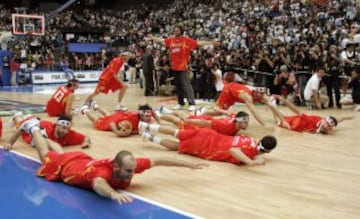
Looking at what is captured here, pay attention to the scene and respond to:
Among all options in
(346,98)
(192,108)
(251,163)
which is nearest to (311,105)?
(346,98)

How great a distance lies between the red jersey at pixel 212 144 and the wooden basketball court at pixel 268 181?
117 millimetres

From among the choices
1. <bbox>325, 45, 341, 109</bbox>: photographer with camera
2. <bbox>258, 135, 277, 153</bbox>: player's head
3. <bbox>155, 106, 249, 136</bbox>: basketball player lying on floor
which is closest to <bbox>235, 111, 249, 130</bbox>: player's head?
<bbox>155, 106, 249, 136</bbox>: basketball player lying on floor

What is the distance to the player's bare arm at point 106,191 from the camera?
3946mm

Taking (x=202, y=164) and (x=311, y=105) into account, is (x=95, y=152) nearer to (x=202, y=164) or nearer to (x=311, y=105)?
(x=202, y=164)

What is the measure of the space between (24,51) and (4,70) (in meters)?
3.62

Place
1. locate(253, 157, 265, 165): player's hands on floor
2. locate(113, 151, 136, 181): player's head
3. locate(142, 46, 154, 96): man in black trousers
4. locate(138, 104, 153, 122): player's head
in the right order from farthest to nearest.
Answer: locate(142, 46, 154, 96): man in black trousers < locate(138, 104, 153, 122): player's head < locate(253, 157, 265, 165): player's hands on floor < locate(113, 151, 136, 181): player's head

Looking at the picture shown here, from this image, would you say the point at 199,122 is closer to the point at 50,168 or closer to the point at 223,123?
the point at 223,123

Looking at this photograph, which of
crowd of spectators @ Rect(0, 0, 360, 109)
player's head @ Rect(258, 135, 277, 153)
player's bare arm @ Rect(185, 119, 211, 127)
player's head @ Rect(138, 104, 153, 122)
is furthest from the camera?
crowd of spectators @ Rect(0, 0, 360, 109)

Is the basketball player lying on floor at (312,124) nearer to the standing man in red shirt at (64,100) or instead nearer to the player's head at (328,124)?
the player's head at (328,124)

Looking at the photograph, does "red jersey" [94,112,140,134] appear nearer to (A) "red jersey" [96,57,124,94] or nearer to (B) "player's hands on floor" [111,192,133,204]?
(A) "red jersey" [96,57,124,94]

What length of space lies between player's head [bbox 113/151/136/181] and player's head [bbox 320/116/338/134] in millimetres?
4146

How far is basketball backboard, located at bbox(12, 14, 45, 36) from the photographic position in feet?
65.8

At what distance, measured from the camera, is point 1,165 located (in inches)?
214

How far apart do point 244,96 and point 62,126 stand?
124 inches
